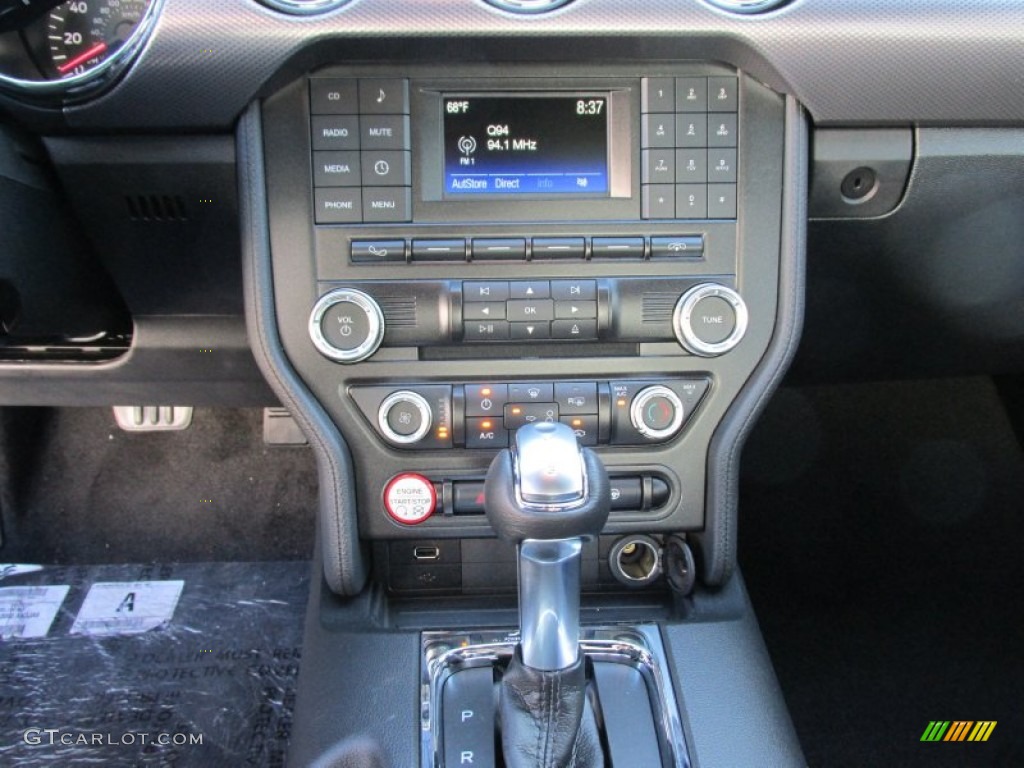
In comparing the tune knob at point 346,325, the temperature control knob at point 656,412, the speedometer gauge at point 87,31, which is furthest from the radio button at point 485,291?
the speedometer gauge at point 87,31

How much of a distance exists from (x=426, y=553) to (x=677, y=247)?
0.51 metres

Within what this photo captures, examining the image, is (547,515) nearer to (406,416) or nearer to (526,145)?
(406,416)

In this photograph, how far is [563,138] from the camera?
1217 millimetres

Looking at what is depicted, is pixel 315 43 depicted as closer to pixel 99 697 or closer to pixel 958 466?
pixel 99 697

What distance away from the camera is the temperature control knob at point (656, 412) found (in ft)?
4.10

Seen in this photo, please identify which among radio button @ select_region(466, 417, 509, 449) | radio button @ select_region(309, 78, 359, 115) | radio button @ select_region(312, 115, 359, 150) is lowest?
radio button @ select_region(466, 417, 509, 449)

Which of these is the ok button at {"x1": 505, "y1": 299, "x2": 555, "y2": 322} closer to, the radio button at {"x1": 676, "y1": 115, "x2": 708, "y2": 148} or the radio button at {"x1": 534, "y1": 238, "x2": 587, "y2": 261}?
the radio button at {"x1": 534, "y1": 238, "x2": 587, "y2": 261}

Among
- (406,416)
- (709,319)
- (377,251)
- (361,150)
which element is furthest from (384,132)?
(709,319)

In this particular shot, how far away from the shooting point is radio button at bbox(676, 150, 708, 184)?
1.22 meters

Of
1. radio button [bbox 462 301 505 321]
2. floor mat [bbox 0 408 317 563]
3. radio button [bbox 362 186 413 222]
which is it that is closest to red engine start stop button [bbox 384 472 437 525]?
radio button [bbox 462 301 505 321]

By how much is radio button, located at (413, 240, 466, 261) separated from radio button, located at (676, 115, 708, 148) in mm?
296

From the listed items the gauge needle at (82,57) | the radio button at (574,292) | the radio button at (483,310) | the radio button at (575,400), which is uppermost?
the gauge needle at (82,57)

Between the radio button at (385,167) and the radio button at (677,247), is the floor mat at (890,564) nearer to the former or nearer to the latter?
the radio button at (677,247)

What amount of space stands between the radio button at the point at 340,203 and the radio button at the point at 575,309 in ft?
0.87
